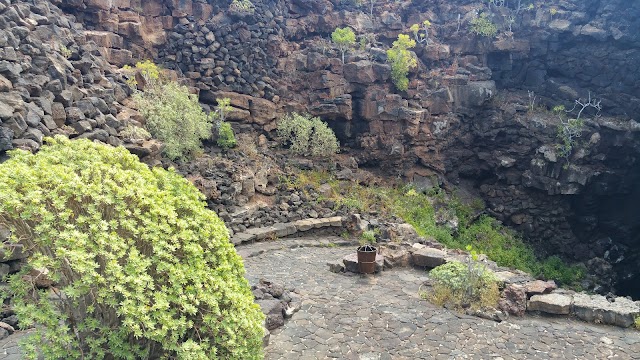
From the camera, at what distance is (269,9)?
25.4 m

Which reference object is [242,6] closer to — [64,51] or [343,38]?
[343,38]

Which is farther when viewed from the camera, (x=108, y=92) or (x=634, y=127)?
(x=634, y=127)

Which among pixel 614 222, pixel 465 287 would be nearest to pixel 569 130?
pixel 614 222

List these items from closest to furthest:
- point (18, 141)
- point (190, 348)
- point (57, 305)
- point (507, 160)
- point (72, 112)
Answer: point (190, 348)
point (57, 305)
point (18, 141)
point (72, 112)
point (507, 160)

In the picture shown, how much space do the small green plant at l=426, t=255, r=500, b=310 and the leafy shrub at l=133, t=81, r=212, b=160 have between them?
9503 mm

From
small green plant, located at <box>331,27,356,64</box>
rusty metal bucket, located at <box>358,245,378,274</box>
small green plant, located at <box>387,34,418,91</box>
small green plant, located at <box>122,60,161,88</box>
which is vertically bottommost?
rusty metal bucket, located at <box>358,245,378,274</box>

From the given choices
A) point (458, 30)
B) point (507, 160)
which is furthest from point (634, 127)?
point (458, 30)

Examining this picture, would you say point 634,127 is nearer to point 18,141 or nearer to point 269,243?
point 269,243

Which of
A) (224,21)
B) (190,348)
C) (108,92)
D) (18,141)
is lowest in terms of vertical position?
(190,348)

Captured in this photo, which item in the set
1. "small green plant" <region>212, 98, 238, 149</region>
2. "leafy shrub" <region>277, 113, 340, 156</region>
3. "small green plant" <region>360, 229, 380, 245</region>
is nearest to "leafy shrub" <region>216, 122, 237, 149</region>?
"small green plant" <region>212, 98, 238, 149</region>

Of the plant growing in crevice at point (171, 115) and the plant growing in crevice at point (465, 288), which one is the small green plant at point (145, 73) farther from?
the plant growing in crevice at point (465, 288)

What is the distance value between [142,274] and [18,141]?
6607mm

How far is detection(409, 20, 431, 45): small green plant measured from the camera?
87.0ft

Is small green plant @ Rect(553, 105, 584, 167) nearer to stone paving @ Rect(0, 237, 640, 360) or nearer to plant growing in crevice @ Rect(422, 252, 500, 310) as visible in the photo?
plant growing in crevice @ Rect(422, 252, 500, 310)
